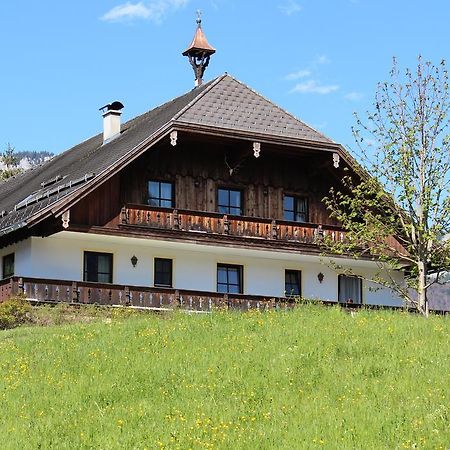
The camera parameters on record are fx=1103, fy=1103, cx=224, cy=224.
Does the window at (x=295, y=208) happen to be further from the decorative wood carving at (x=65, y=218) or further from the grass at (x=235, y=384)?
the grass at (x=235, y=384)

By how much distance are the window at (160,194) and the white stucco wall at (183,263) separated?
1.44 m

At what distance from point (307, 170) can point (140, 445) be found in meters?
23.8

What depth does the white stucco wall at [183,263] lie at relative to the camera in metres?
32.8

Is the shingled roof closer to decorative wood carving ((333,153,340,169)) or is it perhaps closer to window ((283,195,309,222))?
decorative wood carving ((333,153,340,169))

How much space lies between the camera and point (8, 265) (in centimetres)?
3466

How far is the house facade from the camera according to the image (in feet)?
107

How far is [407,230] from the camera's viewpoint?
29438mm

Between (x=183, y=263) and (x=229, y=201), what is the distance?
8.80ft

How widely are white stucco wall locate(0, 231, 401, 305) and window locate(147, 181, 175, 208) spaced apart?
4.74 feet

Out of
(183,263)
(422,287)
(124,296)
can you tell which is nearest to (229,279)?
(183,263)

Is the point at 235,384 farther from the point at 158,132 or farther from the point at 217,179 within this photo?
the point at 217,179

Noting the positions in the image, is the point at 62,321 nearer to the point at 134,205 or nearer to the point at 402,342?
the point at 134,205

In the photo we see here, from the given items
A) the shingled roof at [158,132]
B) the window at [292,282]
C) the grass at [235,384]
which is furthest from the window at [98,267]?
the grass at [235,384]

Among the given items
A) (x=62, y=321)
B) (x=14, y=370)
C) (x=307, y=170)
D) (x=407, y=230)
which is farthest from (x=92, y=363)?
(x=307, y=170)
